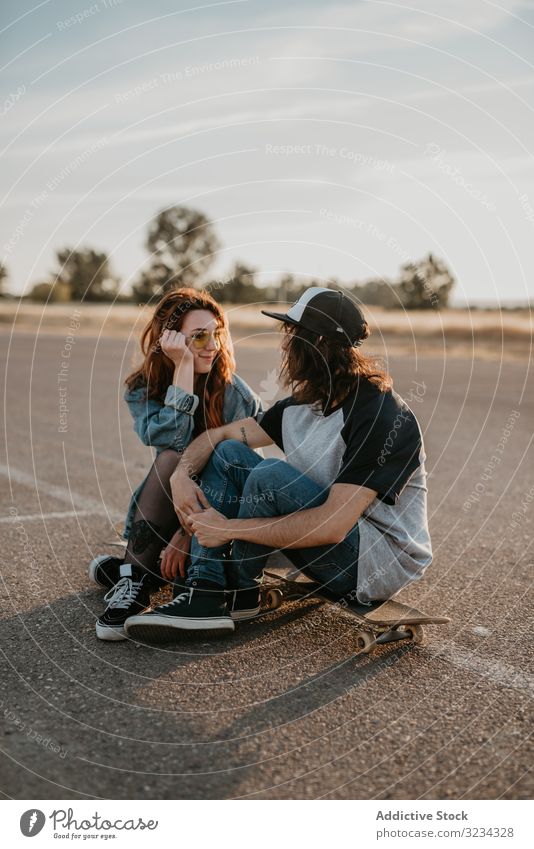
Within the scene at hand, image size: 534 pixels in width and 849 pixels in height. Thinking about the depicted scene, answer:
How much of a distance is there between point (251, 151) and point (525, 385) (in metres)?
11.8

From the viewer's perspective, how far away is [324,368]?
149 inches

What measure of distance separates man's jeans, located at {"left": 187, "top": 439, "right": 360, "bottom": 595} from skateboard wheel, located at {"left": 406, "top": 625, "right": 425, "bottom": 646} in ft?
1.01

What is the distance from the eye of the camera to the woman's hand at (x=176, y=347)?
14.6 ft

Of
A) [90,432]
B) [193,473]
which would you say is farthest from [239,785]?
[90,432]

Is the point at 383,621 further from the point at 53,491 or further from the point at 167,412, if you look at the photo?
the point at 53,491

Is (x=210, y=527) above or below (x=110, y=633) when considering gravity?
above

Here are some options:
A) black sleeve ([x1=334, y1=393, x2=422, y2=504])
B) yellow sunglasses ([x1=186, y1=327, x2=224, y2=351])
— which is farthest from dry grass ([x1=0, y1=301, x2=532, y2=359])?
black sleeve ([x1=334, y1=393, x2=422, y2=504])

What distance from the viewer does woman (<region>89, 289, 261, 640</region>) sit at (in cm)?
412

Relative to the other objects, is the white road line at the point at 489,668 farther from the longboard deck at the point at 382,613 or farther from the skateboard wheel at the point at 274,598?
the skateboard wheel at the point at 274,598

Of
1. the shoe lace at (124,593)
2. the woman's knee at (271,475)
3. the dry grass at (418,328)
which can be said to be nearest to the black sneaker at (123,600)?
the shoe lace at (124,593)

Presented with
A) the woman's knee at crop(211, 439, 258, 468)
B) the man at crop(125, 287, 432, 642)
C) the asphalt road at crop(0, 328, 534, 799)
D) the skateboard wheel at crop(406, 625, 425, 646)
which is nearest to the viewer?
the asphalt road at crop(0, 328, 534, 799)

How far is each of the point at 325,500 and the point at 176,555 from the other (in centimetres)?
Result: 82

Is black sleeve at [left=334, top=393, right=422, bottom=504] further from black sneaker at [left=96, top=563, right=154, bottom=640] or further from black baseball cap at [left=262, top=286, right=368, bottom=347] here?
black sneaker at [left=96, top=563, right=154, bottom=640]

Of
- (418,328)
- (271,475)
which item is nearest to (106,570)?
(271,475)
